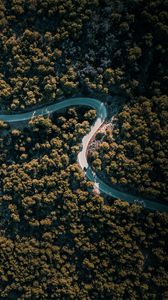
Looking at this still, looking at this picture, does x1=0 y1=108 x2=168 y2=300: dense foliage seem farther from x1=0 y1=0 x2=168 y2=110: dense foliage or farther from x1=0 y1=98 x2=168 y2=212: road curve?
x1=0 y1=0 x2=168 y2=110: dense foliage

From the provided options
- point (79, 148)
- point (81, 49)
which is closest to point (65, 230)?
point (79, 148)

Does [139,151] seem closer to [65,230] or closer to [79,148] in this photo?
[79,148]

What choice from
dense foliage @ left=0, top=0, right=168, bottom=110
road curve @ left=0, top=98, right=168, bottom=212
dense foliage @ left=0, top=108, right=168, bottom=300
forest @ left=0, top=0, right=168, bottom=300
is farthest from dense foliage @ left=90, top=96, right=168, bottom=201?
dense foliage @ left=0, top=108, right=168, bottom=300

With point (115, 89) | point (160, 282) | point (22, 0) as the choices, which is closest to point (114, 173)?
point (115, 89)

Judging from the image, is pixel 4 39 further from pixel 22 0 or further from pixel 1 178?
pixel 1 178

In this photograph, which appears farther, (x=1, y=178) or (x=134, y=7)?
(x=1, y=178)

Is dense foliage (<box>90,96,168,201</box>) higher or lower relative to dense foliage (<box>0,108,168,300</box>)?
higher
